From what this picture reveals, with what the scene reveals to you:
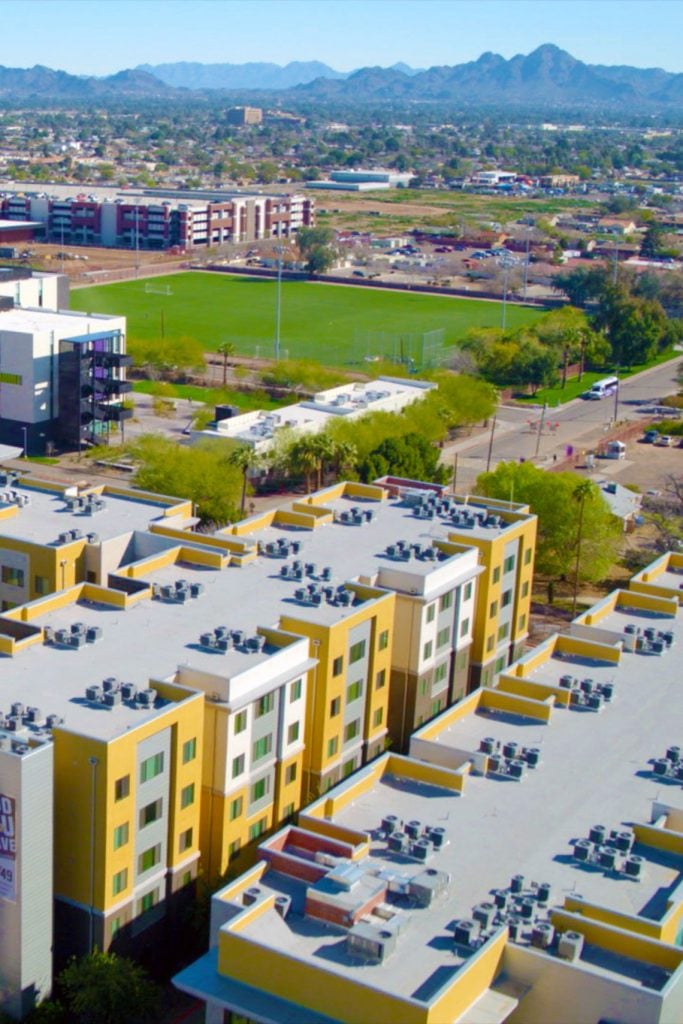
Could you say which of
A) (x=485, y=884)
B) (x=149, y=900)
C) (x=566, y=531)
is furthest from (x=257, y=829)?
(x=566, y=531)

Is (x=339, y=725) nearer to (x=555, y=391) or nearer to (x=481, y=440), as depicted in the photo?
(x=481, y=440)

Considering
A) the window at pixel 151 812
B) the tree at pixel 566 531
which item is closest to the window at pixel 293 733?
the window at pixel 151 812

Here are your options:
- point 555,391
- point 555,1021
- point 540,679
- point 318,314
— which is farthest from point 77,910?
point 318,314

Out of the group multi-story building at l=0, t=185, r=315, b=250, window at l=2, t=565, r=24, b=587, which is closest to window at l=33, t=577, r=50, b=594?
window at l=2, t=565, r=24, b=587

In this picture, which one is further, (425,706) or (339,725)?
(425,706)

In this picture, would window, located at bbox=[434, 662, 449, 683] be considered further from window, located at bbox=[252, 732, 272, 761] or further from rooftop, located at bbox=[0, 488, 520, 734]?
window, located at bbox=[252, 732, 272, 761]

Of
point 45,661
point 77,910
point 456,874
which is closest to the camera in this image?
point 456,874

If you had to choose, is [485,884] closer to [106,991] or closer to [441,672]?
[106,991]

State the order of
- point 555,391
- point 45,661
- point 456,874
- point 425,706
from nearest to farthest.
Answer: point 456,874, point 45,661, point 425,706, point 555,391
